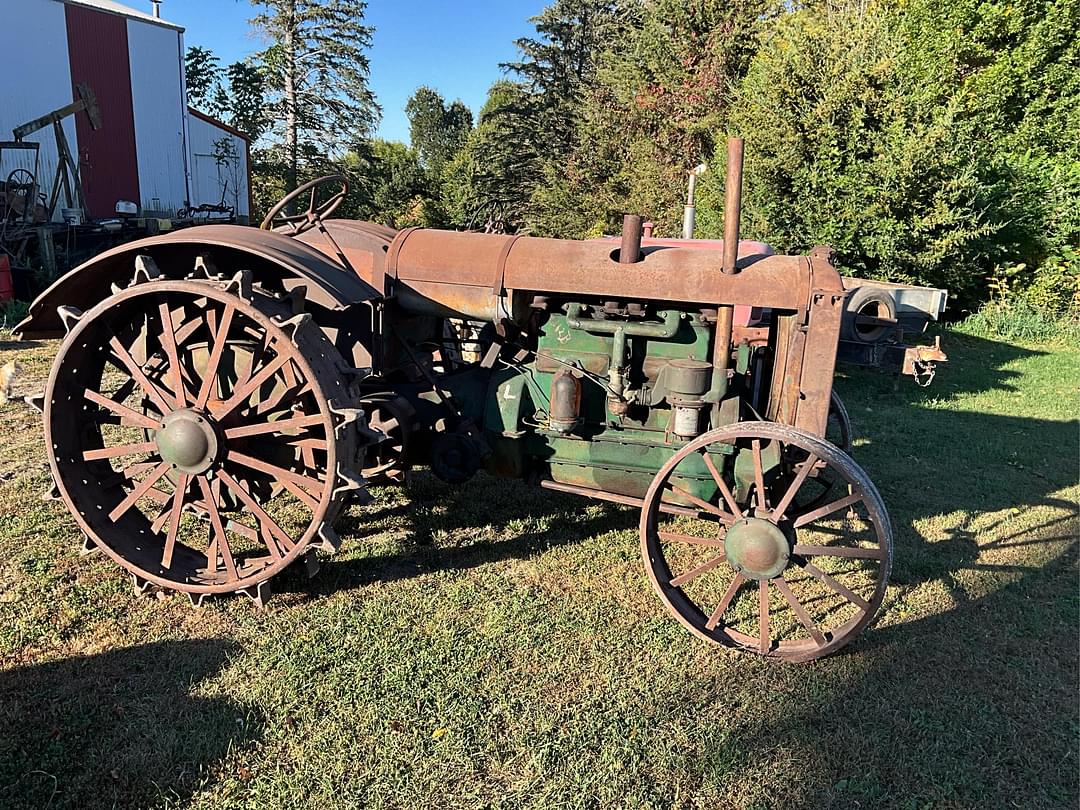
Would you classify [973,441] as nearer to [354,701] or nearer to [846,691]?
[846,691]

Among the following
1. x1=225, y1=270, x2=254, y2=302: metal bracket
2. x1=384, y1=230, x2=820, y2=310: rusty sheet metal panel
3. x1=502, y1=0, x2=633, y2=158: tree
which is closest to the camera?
x1=225, y1=270, x2=254, y2=302: metal bracket

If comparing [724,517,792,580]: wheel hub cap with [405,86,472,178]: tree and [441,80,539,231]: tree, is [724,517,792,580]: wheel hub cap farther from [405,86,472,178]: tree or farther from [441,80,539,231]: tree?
[405,86,472,178]: tree

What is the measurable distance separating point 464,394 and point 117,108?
1846 centimetres

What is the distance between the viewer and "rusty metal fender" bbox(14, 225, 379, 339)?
10.2 ft

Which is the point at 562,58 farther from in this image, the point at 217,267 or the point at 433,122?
the point at 433,122

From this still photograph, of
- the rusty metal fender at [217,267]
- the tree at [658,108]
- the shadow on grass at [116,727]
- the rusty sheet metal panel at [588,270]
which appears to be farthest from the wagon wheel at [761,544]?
the tree at [658,108]

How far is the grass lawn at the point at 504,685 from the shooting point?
2.40 m

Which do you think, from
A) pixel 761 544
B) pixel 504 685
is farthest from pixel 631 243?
pixel 504 685

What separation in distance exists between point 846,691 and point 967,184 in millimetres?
9157

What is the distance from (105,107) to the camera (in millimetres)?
17422

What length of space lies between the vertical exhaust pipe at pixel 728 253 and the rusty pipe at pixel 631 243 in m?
0.39

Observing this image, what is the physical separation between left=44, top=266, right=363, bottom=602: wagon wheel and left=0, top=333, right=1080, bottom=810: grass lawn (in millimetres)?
238

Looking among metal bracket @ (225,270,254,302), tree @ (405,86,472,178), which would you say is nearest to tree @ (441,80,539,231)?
metal bracket @ (225,270,254,302)

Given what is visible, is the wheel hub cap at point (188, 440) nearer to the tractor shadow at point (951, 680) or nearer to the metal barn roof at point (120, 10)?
the tractor shadow at point (951, 680)
